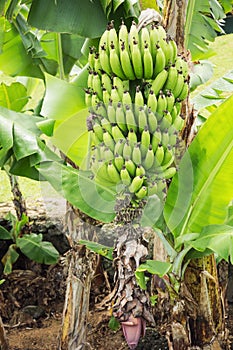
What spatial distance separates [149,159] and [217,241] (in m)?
0.30

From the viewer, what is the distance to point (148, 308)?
4.42 feet

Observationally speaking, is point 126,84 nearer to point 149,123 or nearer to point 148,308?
point 149,123

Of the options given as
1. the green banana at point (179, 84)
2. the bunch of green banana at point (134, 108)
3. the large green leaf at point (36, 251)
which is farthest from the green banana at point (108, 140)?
the large green leaf at point (36, 251)

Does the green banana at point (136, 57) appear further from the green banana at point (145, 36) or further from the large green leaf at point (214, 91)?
the large green leaf at point (214, 91)

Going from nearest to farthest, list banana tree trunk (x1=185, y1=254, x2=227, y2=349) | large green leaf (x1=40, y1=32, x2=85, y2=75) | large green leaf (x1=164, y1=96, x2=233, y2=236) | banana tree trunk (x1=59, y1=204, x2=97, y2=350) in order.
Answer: large green leaf (x1=164, y1=96, x2=233, y2=236)
banana tree trunk (x1=185, y1=254, x2=227, y2=349)
banana tree trunk (x1=59, y1=204, x2=97, y2=350)
large green leaf (x1=40, y1=32, x2=85, y2=75)

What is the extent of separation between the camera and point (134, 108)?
1253 mm

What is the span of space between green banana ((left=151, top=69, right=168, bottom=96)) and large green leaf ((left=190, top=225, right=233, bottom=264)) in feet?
1.33

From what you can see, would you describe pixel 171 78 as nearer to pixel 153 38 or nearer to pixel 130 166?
pixel 153 38

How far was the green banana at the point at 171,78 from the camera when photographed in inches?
50.3

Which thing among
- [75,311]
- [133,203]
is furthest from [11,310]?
[133,203]

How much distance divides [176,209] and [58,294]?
1444mm

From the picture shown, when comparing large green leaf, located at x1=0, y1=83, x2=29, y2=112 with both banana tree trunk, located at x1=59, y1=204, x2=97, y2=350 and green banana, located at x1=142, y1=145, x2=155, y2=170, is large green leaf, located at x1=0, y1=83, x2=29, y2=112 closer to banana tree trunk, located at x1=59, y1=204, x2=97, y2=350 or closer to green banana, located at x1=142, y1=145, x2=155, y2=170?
banana tree trunk, located at x1=59, y1=204, x2=97, y2=350

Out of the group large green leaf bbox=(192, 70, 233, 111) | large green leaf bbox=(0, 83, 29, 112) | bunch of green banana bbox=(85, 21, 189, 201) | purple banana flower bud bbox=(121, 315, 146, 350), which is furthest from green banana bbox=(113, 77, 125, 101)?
large green leaf bbox=(0, 83, 29, 112)

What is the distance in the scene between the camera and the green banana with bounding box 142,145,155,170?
1231 mm
